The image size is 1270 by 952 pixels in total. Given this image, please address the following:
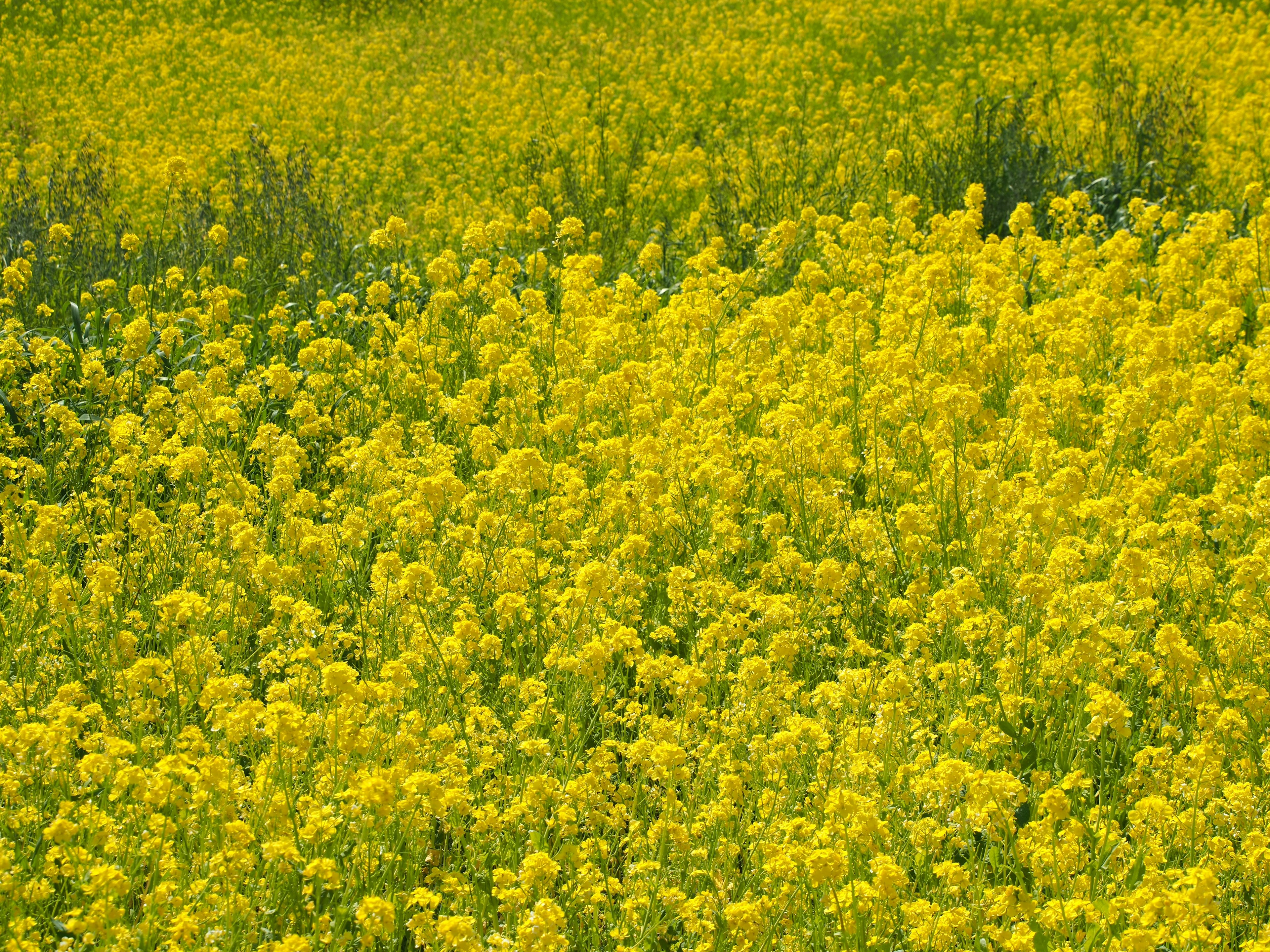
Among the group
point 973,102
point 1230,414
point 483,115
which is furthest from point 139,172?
point 1230,414

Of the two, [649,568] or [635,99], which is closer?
[649,568]

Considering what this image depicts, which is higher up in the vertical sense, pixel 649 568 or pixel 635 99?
pixel 635 99

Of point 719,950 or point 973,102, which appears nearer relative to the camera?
point 719,950

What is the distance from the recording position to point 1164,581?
446 centimetres

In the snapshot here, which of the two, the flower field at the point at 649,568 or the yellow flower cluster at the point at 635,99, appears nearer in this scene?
the flower field at the point at 649,568

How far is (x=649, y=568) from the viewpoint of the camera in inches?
201

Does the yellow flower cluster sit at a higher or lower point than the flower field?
higher

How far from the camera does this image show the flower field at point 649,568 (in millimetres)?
3295

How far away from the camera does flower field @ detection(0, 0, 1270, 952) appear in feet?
10.8

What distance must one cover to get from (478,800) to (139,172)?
1104 centimetres

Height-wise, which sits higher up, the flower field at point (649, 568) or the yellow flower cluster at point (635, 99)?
the yellow flower cluster at point (635, 99)

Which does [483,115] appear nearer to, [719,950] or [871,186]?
[871,186]

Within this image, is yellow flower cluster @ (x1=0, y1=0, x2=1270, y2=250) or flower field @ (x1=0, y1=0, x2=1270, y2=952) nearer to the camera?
flower field @ (x1=0, y1=0, x2=1270, y2=952)

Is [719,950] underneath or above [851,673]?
underneath
